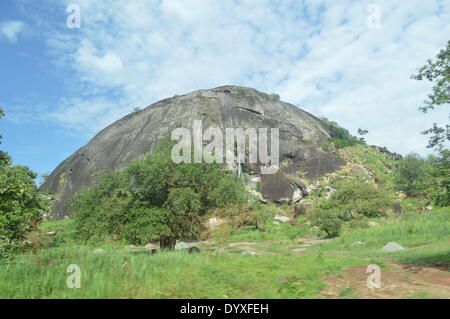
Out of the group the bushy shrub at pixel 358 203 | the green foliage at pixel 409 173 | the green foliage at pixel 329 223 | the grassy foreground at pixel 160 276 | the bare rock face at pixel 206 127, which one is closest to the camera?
the grassy foreground at pixel 160 276

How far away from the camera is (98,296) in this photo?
6.21 m

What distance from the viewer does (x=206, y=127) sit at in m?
68.5

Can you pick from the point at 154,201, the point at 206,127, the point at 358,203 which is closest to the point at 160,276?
the point at 154,201

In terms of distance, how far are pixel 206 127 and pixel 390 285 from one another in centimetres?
6160

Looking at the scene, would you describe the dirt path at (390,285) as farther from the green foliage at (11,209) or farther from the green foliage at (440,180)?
the green foliage at (11,209)

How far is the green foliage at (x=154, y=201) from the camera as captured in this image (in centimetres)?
1706

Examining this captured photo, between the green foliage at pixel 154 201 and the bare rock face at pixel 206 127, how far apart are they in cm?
3861

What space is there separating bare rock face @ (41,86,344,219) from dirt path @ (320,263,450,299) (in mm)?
45970

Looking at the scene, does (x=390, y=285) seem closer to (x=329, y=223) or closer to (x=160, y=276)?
(x=160, y=276)

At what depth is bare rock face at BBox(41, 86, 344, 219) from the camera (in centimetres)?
6162

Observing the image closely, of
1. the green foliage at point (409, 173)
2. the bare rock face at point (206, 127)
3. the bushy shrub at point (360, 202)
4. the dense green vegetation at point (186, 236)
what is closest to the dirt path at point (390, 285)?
the dense green vegetation at point (186, 236)
